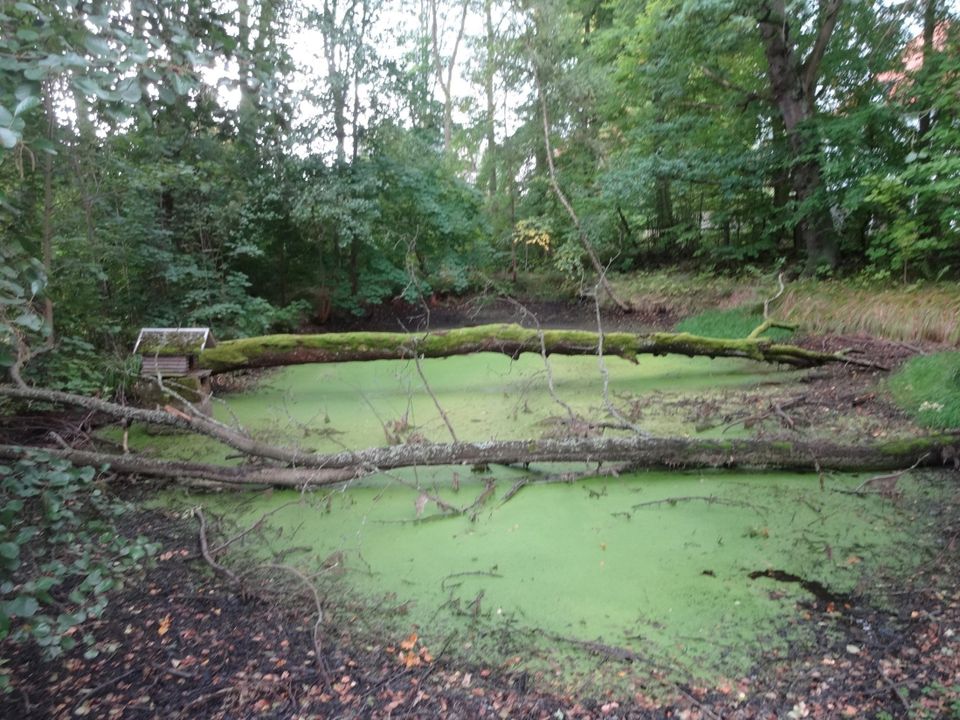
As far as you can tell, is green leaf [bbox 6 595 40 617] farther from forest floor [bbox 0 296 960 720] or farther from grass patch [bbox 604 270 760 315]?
grass patch [bbox 604 270 760 315]

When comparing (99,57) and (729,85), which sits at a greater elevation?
(729,85)

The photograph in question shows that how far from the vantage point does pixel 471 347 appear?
598 cm

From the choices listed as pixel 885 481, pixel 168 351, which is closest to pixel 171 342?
pixel 168 351

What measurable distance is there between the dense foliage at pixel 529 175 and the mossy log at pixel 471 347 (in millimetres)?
982

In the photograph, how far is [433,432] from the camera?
4.89m

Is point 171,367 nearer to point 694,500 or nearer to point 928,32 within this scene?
point 694,500

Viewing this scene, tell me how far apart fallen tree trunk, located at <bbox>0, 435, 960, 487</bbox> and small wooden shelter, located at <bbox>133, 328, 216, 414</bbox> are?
4.14 ft

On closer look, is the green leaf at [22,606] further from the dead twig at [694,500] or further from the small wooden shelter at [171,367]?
the small wooden shelter at [171,367]

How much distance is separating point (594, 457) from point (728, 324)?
16.7 ft

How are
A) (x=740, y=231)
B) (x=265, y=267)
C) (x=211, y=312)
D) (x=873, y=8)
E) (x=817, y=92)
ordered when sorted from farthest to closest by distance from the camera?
(x=740, y=231)
(x=265, y=267)
(x=817, y=92)
(x=873, y=8)
(x=211, y=312)

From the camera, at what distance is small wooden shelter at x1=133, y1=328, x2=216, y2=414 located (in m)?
5.03

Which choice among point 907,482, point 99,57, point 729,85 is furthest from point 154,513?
point 729,85

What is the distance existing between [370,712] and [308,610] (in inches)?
26.4

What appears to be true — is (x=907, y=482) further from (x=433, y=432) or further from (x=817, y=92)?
(x=817, y=92)
